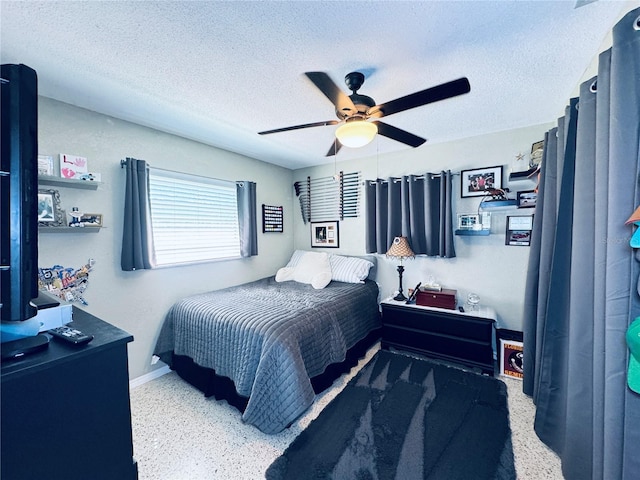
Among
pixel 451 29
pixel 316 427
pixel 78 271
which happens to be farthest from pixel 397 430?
pixel 78 271

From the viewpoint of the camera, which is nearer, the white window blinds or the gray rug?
the gray rug

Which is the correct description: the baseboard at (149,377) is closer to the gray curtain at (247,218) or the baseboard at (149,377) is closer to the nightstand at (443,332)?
the gray curtain at (247,218)

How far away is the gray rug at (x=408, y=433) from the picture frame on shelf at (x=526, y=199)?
5.31 feet

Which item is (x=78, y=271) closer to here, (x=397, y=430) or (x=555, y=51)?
(x=397, y=430)

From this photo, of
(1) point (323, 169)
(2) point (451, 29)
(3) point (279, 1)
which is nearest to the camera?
(3) point (279, 1)

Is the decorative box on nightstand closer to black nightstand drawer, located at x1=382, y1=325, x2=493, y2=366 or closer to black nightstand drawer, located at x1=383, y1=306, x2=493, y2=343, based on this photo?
black nightstand drawer, located at x1=383, y1=306, x2=493, y2=343

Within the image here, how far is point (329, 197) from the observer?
12.3 feet

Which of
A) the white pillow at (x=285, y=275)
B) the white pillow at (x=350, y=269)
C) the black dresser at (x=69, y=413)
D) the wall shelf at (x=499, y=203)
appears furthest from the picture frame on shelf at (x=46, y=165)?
the wall shelf at (x=499, y=203)

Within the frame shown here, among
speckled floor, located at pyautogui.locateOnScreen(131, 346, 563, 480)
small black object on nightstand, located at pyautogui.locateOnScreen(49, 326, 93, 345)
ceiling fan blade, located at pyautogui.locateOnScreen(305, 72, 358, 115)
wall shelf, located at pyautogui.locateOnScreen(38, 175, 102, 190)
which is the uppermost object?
ceiling fan blade, located at pyautogui.locateOnScreen(305, 72, 358, 115)

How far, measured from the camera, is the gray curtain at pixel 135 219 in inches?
86.2

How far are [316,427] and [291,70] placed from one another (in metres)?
2.37

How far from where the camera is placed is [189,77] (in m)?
1.64

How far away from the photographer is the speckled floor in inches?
56.8

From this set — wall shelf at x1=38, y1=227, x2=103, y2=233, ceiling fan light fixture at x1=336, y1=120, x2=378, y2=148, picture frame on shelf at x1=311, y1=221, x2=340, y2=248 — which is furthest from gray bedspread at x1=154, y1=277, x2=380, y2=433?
ceiling fan light fixture at x1=336, y1=120, x2=378, y2=148
